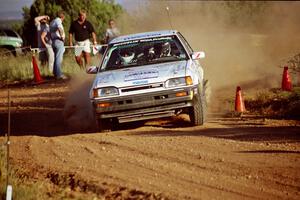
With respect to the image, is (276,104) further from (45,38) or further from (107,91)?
(45,38)

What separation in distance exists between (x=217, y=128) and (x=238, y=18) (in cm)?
1501

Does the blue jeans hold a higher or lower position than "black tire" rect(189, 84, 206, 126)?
higher

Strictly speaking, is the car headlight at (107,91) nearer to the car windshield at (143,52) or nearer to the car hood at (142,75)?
the car hood at (142,75)

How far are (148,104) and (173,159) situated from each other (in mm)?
1631

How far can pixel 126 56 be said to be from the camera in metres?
9.96

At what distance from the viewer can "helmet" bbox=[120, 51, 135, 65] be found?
32.4 feet

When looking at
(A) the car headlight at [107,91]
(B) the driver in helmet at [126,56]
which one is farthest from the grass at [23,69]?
(A) the car headlight at [107,91]

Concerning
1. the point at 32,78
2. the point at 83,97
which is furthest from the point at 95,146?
the point at 32,78

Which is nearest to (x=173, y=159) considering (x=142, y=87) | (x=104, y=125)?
(x=142, y=87)

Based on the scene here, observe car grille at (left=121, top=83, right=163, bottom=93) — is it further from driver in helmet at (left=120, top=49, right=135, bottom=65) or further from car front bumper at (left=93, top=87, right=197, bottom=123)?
driver in helmet at (left=120, top=49, right=135, bottom=65)

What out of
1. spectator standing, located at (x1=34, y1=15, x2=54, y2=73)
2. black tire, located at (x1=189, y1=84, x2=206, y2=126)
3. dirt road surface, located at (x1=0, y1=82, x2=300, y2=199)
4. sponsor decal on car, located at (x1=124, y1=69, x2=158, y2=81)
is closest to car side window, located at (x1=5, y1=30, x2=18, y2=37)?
spectator standing, located at (x1=34, y1=15, x2=54, y2=73)

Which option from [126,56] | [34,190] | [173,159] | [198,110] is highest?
[126,56]

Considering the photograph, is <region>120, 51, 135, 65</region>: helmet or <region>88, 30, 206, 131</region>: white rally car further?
Result: <region>120, 51, 135, 65</region>: helmet

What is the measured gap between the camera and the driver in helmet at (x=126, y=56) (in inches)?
389
